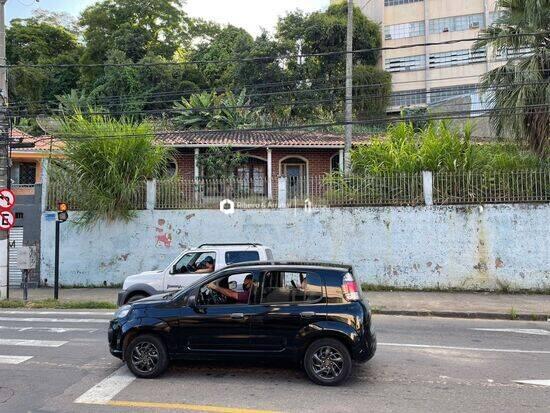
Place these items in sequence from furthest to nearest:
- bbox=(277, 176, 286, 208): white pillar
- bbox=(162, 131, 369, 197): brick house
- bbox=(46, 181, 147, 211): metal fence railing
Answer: bbox=(162, 131, 369, 197): brick house < bbox=(46, 181, 147, 211): metal fence railing < bbox=(277, 176, 286, 208): white pillar

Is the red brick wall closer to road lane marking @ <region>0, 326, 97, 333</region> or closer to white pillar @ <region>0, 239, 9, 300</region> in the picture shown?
white pillar @ <region>0, 239, 9, 300</region>

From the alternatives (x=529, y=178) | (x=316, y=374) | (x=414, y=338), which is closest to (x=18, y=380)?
(x=316, y=374)

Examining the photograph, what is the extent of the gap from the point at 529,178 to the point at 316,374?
1238 cm

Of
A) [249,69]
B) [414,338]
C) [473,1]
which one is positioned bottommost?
[414,338]

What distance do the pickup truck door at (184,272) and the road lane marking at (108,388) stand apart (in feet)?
13.7

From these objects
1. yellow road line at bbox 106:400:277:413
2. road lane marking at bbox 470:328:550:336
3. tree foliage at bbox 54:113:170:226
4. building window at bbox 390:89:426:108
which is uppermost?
building window at bbox 390:89:426:108

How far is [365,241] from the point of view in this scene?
1616 centimetres

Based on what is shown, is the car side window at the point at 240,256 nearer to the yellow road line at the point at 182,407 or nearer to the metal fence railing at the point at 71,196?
the yellow road line at the point at 182,407

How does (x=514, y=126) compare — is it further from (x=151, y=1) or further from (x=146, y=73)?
(x=151, y=1)

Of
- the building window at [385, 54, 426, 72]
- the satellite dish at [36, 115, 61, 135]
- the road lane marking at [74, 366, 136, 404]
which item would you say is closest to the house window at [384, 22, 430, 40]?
the building window at [385, 54, 426, 72]

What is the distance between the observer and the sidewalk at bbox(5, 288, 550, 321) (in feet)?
40.0

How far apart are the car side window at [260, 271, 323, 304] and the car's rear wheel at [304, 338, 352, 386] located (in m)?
0.59

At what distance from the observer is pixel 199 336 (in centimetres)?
648

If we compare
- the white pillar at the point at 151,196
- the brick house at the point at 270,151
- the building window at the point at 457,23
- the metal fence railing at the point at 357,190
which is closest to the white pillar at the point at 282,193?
the metal fence railing at the point at 357,190
